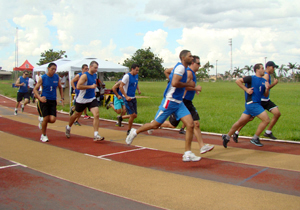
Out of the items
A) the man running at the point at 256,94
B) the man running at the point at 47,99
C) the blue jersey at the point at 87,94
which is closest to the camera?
the man running at the point at 256,94

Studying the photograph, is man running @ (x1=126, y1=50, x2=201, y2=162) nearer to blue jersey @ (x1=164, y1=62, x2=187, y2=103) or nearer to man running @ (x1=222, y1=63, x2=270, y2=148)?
blue jersey @ (x1=164, y1=62, x2=187, y2=103)

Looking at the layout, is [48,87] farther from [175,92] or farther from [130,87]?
[175,92]

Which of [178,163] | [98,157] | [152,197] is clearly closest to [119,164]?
[98,157]

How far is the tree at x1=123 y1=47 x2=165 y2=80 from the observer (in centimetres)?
11081

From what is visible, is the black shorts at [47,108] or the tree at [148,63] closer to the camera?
the black shorts at [47,108]

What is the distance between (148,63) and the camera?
366 ft

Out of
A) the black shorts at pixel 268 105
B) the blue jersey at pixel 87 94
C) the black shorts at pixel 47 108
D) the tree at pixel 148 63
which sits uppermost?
the tree at pixel 148 63

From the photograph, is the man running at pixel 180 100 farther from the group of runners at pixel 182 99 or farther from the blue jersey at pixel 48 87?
the blue jersey at pixel 48 87

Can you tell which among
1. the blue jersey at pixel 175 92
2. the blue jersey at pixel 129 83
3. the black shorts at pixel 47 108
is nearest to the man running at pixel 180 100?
the blue jersey at pixel 175 92

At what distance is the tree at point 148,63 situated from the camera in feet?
364

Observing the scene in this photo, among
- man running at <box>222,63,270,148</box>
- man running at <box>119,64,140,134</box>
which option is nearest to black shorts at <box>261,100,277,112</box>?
man running at <box>222,63,270,148</box>

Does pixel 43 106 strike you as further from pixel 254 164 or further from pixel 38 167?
pixel 254 164

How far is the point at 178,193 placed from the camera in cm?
445

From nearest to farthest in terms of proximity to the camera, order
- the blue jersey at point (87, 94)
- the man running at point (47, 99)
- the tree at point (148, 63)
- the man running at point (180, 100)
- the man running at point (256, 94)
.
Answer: the man running at point (180, 100) < the man running at point (256, 94) < the man running at point (47, 99) < the blue jersey at point (87, 94) < the tree at point (148, 63)
